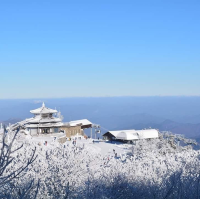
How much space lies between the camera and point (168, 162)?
2369cm

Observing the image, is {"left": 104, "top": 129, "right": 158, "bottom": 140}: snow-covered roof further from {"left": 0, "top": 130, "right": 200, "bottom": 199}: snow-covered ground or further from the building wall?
{"left": 0, "top": 130, "right": 200, "bottom": 199}: snow-covered ground

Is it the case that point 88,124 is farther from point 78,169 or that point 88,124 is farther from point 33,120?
point 78,169

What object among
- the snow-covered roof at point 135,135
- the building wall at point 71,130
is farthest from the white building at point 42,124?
the snow-covered roof at point 135,135

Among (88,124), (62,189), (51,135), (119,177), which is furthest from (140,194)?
(88,124)

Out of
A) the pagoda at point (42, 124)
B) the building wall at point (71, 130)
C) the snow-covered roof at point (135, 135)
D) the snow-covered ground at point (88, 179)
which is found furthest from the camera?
the building wall at point (71, 130)

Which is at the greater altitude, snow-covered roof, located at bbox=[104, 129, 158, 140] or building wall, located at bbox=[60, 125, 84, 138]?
building wall, located at bbox=[60, 125, 84, 138]

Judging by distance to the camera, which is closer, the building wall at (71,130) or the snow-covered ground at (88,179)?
the snow-covered ground at (88,179)

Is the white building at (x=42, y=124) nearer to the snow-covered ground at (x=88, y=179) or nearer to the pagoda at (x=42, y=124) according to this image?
the pagoda at (x=42, y=124)

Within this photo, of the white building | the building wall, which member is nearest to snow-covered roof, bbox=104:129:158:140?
the building wall

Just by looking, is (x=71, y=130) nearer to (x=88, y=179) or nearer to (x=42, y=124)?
(x=42, y=124)

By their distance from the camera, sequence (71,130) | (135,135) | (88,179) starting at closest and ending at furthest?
(88,179)
(135,135)
(71,130)

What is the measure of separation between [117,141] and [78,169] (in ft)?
94.7

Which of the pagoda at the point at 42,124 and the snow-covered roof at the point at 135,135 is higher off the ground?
the pagoda at the point at 42,124

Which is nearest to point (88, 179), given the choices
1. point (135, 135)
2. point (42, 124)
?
point (42, 124)
